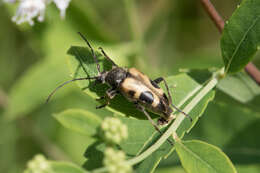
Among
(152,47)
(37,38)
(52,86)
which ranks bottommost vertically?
(152,47)

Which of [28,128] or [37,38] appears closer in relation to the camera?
[37,38]

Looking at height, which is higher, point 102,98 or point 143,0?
point 143,0

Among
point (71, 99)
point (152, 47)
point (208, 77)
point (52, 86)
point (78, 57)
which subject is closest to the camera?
point (78, 57)

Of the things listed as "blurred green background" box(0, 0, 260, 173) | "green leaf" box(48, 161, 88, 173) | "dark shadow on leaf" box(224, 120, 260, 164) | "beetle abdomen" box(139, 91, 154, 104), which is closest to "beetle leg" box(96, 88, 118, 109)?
"beetle abdomen" box(139, 91, 154, 104)

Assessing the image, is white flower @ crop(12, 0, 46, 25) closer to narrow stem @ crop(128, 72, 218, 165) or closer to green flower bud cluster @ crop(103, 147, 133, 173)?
narrow stem @ crop(128, 72, 218, 165)

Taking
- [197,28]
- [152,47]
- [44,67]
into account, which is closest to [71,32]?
[44,67]

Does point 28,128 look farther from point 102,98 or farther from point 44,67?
A: point 102,98

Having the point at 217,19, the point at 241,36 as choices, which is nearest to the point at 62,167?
the point at 241,36

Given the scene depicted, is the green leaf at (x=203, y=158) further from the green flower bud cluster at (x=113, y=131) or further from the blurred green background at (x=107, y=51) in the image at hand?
the blurred green background at (x=107, y=51)
